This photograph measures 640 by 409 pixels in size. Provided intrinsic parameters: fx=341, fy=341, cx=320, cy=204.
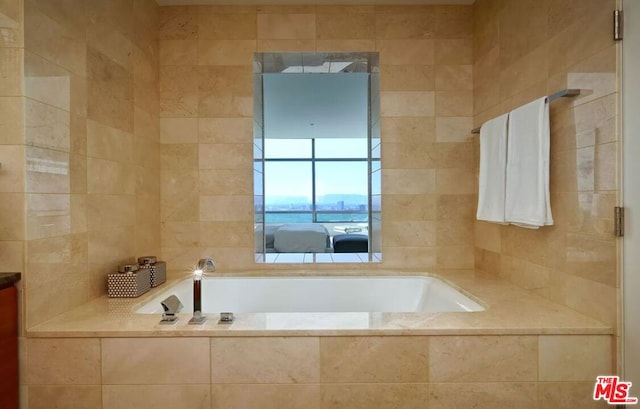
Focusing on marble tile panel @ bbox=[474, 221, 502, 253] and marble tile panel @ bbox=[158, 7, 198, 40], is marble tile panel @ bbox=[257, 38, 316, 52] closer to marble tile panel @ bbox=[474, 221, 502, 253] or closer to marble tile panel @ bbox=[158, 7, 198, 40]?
marble tile panel @ bbox=[158, 7, 198, 40]

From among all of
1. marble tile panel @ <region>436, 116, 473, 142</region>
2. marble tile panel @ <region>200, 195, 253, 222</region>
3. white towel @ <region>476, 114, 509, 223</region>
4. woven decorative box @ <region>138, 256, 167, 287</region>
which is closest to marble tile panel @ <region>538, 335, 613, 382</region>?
white towel @ <region>476, 114, 509, 223</region>

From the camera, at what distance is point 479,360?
4.20 ft

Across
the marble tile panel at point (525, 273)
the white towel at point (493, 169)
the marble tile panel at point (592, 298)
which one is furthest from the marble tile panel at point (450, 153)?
the marble tile panel at point (592, 298)

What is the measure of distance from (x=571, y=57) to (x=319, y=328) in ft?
5.07

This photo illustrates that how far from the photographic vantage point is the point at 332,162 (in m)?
7.62

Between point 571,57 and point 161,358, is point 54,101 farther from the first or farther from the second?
point 571,57

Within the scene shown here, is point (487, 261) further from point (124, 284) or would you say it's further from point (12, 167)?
point (12, 167)

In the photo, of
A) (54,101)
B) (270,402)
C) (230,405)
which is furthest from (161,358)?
(54,101)

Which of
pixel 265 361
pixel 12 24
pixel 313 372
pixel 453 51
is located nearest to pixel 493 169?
pixel 453 51

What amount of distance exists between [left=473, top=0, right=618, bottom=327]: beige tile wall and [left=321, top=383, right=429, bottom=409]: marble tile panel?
781 mm

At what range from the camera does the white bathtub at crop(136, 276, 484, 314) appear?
7.08 ft

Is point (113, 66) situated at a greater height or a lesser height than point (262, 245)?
greater

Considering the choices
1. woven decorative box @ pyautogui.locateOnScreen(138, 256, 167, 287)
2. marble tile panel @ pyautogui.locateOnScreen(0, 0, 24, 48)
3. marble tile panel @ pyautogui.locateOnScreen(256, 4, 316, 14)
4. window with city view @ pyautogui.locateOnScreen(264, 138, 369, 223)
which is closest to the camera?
marble tile panel @ pyautogui.locateOnScreen(0, 0, 24, 48)

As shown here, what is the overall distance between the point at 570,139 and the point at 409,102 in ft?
3.39
